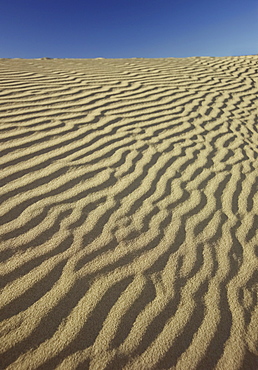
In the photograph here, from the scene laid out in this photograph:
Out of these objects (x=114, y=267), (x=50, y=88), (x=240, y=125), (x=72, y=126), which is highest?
(x=50, y=88)

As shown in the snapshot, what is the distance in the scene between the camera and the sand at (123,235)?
1.46 m

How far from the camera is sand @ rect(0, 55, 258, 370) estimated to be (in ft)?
4.78

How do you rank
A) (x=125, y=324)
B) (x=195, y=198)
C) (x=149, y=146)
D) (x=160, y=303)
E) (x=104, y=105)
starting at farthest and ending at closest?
(x=104, y=105) < (x=149, y=146) < (x=195, y=198) < (x=160, y=303) < (x=125, y=324)

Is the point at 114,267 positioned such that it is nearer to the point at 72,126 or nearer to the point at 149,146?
the point at 149,146

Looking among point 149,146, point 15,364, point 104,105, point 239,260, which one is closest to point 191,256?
point 239,260

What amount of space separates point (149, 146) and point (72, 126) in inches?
39.2

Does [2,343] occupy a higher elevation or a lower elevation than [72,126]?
lower

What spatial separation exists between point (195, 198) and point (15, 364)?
6.17 feet

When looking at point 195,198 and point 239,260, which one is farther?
point 195,198

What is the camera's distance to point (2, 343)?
137cm

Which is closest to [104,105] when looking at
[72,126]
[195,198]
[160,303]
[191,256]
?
[72,126]

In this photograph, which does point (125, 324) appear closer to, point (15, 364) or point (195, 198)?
point (15, 364)

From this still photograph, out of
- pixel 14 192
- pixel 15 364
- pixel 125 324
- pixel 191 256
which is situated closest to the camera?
pixel 15 364

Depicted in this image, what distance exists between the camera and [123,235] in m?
2.03
